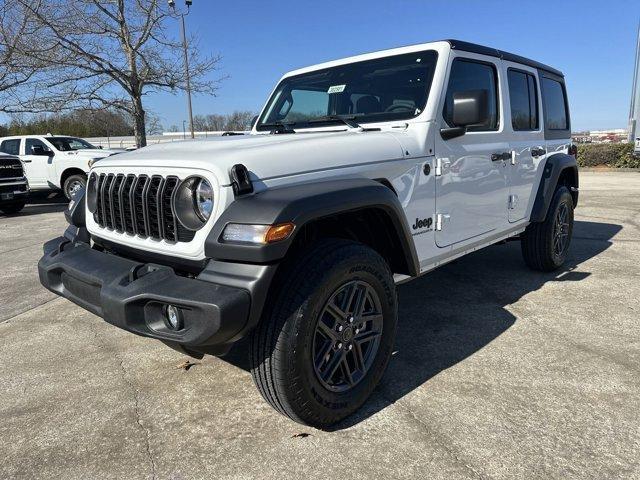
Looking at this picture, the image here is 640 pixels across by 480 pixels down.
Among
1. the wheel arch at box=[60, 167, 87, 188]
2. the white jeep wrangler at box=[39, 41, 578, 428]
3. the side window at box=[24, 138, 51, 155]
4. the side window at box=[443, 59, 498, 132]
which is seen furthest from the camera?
the side window at box=[24, 138, 51, 155]

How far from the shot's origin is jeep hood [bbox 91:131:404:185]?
7.36 feet

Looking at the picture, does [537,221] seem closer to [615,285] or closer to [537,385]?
→ [615,285]

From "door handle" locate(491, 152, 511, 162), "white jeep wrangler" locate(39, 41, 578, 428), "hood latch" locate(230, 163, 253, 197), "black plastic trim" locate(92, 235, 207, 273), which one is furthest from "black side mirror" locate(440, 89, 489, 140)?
"black plastic trim" locate(92, 235, 207, 273)

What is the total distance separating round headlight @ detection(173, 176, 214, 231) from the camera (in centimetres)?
222

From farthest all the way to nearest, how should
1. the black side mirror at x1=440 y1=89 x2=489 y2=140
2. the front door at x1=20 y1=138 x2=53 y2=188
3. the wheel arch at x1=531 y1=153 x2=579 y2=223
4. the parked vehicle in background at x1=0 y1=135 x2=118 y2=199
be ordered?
the front door at x1=20 y1=138 x2=53 y2=188
the parked vehicle in background at x1=0 y1=135 x2=118 y2=199
the wheel arch at x1=531 y1=153 x2=579 y2=223
the black side mirror at x1=440 y1=89 x2=489 y2=140

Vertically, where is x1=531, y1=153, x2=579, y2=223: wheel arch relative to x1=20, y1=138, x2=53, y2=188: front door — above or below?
below

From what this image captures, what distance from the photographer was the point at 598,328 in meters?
3.63

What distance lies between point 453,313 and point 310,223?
2044 millimetres

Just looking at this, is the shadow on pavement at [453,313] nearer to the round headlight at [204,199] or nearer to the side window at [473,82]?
the round headlight at [204,199]

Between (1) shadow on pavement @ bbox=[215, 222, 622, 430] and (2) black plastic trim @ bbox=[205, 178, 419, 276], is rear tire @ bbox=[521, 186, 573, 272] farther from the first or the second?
(2) black plastic trim @ bbox=[205, 178, 419, 276]

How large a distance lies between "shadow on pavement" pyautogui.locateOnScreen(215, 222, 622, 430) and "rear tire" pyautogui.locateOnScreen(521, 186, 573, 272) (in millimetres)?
152

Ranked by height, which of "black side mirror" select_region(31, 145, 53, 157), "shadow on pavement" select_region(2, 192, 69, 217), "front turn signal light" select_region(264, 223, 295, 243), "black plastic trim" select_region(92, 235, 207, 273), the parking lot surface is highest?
"black side mirror" select_region(31, 145, 53, 157)

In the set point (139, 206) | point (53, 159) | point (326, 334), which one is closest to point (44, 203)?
point (53, 159)

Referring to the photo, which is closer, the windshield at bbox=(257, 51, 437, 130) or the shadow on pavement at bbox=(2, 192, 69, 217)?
the windshield at bbox=(257, 51, 437, 130)
